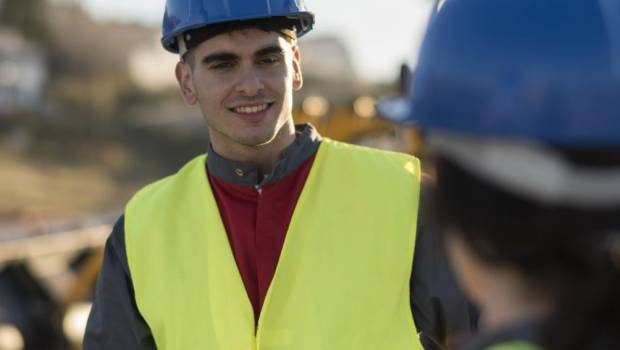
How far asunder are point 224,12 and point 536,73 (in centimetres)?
183

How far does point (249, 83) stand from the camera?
3.19m

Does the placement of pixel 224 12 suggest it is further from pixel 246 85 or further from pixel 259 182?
pixel 259 182

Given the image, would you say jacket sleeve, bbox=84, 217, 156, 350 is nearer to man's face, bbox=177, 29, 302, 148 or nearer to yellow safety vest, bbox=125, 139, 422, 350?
yellow safety vest, bbox=125, 139, 422, 350

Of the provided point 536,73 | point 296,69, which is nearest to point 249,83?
point 296,69

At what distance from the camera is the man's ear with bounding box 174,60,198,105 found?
342 centimetres

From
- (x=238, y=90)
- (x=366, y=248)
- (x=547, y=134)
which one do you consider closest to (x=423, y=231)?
(x=366, y=248)

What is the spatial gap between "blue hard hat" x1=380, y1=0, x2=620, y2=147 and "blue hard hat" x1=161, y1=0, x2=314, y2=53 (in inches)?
65.6

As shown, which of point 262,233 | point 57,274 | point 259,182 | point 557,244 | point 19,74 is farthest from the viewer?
point 19,74

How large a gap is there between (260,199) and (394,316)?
1.66 ft

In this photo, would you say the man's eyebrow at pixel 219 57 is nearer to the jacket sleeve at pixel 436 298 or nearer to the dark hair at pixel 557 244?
the jacket sleeve at pixel 436 298

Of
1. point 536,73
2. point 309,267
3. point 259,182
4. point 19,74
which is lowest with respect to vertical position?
point 19,74

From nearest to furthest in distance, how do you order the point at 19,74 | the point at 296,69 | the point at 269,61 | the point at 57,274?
the point at 269,61 → the point at 296,69 → the point at 57,274 → the point at 19,74

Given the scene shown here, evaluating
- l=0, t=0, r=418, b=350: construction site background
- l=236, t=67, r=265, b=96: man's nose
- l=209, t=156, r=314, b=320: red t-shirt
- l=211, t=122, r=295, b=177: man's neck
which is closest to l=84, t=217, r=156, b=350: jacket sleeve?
l=209, t=156, r=314, b=320: red t-shirt

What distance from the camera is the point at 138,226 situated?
10.2 feet
